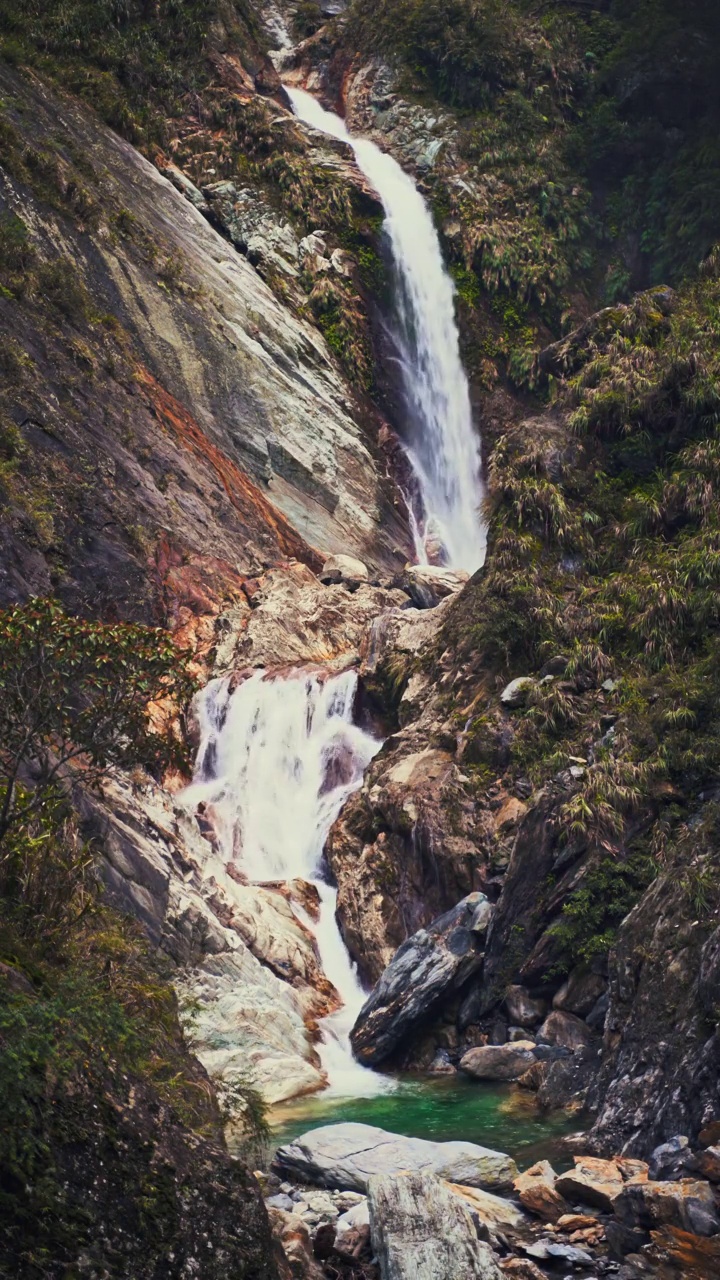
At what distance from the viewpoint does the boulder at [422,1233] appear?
10.2 m

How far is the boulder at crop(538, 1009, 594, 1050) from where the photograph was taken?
19.6m

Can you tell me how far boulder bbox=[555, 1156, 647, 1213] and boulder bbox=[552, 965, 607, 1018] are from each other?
6.39 metres

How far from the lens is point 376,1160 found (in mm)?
13797

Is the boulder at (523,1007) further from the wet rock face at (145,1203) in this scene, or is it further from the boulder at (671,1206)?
the wet rock face at (145,1203)

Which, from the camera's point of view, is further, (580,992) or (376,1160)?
(580,992)

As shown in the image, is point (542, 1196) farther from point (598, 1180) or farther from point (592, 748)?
point (592, 748)

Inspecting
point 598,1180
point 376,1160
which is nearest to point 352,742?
point 376,1160

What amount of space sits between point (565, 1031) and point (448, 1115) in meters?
3.27

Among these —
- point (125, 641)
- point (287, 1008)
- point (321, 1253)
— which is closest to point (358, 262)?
point (287, 1008)

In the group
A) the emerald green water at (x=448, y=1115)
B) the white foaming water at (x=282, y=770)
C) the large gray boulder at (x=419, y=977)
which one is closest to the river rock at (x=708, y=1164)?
the emerald green water at (x=448, y=1115)

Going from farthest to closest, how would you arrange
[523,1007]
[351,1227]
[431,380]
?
[431,380]
[523,1007]
[351,1227]

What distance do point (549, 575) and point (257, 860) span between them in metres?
9.39

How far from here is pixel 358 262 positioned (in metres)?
46.9

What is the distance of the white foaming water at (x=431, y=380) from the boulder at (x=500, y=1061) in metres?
23.0
